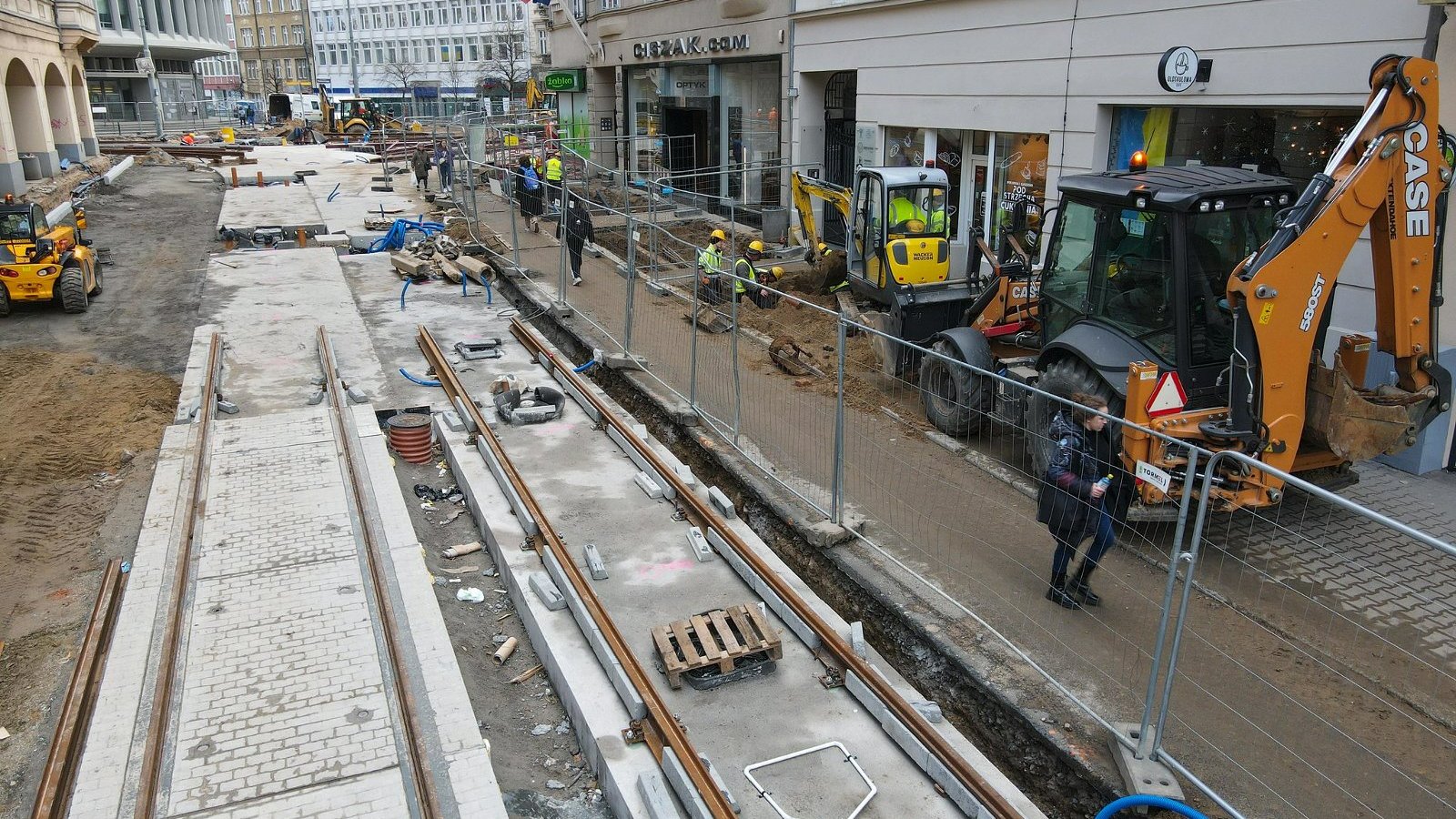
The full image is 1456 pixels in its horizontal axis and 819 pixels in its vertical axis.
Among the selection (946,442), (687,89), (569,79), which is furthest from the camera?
(569,79)

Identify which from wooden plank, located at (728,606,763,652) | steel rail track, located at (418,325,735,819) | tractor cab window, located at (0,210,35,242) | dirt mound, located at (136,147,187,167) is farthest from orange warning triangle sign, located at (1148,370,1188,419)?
dirt mound, located at (136,147,187,167)

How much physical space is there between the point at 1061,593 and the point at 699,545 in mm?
2912

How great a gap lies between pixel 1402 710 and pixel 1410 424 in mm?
2466

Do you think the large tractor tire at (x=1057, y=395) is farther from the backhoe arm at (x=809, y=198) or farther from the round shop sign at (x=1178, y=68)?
the backhoe arm at (x=809, y=198)

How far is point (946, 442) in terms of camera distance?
10039mm

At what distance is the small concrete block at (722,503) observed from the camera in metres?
8.88

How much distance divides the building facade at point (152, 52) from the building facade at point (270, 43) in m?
20.9

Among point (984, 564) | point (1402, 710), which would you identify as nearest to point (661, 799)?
point (984, 564)

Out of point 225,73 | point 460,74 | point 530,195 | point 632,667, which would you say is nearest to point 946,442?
point 632,667

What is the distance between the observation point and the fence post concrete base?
17.4 feet

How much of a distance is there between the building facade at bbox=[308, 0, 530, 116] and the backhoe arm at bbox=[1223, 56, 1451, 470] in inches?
2730

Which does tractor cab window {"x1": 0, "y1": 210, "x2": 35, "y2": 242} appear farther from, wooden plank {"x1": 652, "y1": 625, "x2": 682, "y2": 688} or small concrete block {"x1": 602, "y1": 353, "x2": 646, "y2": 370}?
wooden plank {"x1": 652, "y1": 625, "x2": 682, "y2": 688}

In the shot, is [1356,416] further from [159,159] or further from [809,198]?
[159,159]

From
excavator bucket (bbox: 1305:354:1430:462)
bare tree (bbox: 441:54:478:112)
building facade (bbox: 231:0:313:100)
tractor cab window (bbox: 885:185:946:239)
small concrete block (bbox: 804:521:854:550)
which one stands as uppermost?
building facade (bbox: 231:0:313:100)
